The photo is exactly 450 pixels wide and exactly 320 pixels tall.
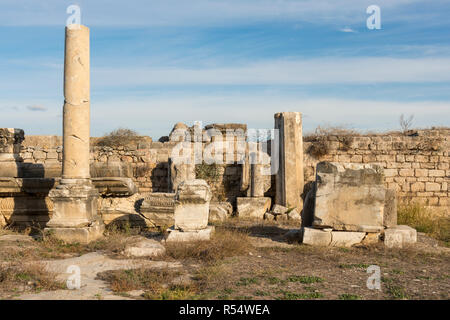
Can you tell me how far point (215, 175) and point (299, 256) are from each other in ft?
21.9

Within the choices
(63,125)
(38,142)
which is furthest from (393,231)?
(38,142)

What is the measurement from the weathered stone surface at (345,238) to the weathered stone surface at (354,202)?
9cm

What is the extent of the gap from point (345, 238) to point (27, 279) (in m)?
4.86

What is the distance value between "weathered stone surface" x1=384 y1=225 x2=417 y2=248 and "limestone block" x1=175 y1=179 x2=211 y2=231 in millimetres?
3070

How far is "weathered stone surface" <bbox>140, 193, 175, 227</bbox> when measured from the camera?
9219 millimetres

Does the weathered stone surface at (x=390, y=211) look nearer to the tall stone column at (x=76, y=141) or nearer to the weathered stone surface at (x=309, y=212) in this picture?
the weathered stone surface at (x=309, y=212)

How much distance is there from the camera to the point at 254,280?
17.4ft

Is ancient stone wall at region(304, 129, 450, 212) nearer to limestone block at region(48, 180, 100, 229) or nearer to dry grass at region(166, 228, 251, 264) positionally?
dry grass at region(166, 228, 251, 264)

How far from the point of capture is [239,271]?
19.0 ft

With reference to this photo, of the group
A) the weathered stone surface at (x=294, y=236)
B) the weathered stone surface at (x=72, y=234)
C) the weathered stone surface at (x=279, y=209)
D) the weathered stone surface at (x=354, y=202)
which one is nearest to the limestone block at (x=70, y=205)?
the weathered stone surface at (x=72, y=234)

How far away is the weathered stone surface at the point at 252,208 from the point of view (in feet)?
40.0

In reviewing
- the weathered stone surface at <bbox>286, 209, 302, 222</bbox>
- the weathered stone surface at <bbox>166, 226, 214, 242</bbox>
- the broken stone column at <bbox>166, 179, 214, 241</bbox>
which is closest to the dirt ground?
the weathered stone surface at <bbox>166, 226, 214, 242</bbox>

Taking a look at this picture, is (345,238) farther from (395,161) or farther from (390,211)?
(395,161)

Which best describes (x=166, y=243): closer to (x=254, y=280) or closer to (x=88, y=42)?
(x=254, y=280)
